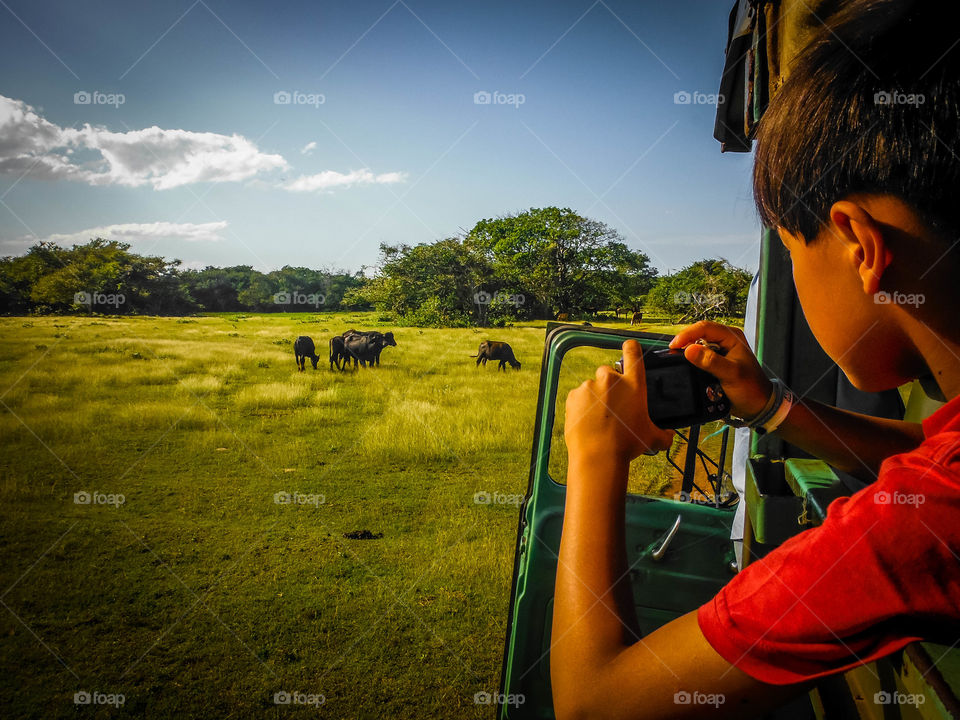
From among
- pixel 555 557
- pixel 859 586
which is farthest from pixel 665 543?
pixel 859 586

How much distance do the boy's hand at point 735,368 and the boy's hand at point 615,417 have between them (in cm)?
31

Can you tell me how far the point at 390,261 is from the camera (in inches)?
735

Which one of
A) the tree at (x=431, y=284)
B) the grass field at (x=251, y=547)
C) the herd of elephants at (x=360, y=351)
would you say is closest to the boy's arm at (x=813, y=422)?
the grass field at (x=251, y=547)

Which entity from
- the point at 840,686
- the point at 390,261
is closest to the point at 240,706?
the point at 840,686

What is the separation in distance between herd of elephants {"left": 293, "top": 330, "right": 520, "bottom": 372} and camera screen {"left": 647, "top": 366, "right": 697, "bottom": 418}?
12.0 metres

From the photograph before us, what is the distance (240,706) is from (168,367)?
9.92 metres

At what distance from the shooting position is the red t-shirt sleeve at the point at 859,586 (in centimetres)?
52

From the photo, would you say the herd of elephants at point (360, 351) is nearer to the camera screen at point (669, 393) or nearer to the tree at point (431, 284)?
the tree at point (431, 284)

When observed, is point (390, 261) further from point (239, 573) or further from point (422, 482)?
point (239, 573)

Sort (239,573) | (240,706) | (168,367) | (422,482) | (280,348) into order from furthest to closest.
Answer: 1. (280,348)
2. (168,367)
3. (422,482)
4. (239,573)
5. (240,706)

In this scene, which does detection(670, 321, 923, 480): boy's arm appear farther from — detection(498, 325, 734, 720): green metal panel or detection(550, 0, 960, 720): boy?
detection(498, 325, 734, 720): green metal panel

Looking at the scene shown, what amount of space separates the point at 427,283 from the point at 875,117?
18181 millimetres

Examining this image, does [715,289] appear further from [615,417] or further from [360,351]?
[615,417]

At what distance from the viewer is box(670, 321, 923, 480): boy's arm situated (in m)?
1.17
